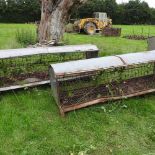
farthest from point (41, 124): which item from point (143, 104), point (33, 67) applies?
point (33, 67)

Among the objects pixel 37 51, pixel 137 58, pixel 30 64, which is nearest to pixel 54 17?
pixel 30 64

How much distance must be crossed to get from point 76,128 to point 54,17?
5398 millimetres

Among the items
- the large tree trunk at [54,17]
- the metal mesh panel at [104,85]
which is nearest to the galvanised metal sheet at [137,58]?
the metal mesh panel at [104,85]

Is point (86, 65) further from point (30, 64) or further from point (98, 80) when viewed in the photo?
point (30, 64)

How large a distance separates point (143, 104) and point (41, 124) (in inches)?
69.4

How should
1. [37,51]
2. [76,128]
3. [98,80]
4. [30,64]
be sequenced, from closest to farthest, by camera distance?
[76,128], [98,80], [37,51], [30,64]

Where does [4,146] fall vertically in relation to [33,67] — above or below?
below

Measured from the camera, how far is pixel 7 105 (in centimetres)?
514

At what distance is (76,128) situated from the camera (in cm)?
436

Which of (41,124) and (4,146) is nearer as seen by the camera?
(4,146)

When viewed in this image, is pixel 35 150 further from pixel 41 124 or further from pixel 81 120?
pixel 81 120

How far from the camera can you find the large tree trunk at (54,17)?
29.3 feet

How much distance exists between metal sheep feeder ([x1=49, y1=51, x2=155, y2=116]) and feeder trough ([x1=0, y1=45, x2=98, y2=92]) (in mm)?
710

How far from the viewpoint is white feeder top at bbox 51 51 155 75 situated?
4.62 metres
